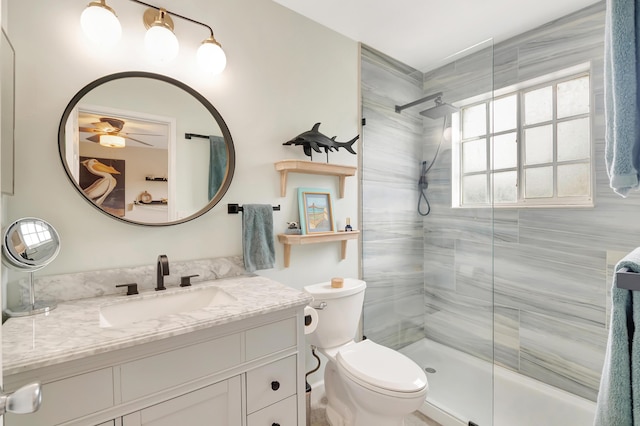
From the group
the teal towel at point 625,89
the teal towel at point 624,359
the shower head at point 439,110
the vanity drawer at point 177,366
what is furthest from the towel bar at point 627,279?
the shower head at point 439,110

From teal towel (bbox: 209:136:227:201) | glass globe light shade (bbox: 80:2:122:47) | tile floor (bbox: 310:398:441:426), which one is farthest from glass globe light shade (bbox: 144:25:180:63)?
tile floor (bbox: 310:398:441:426)

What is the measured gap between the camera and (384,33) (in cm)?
212

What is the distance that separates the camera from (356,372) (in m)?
1.44

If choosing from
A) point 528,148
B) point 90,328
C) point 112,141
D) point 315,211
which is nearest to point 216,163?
point 112,141

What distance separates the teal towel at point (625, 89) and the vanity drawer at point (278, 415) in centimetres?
130

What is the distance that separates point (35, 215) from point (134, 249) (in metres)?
0.37

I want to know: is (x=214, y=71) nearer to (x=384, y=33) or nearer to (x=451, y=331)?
(x=384, y=33)

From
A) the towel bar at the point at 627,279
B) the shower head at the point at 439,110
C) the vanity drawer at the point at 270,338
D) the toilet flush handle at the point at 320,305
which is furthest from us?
the shower head at the point at 439,110

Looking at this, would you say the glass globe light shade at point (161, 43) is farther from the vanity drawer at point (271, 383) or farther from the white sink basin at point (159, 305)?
A: the vanity drawer at point (271, 383)

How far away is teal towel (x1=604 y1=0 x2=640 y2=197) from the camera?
0.61 meters

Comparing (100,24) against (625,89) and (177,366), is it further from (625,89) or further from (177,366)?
(625,89)

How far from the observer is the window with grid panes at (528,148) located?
197cm

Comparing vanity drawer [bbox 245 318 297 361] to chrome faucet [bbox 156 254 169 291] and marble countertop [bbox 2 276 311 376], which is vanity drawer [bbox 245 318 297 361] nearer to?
marble countertop [bbox 2 276 311 376]

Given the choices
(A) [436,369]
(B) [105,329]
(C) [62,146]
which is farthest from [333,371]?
(C) [62,146]
